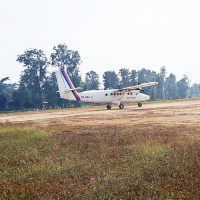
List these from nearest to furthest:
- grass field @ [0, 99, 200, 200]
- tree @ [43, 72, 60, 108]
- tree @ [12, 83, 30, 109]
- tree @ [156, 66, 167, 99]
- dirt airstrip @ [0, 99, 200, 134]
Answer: grass field @ [0, 99, 200, 200] < dirt airstrip @ [0, 99, 200, 134] < tree @ [12, 83, 30, 109] < tree @ [43, 72, 60, 108] < tree @ [156, 66, 167, 99]

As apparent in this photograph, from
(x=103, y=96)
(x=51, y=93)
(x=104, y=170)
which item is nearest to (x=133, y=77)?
(x=51, y=93)

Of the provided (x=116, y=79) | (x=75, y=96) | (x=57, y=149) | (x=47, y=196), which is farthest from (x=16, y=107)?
(x=47, y=196)

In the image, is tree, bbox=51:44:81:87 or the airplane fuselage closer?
the airplane fuselage

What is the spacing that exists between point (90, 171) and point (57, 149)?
3766 mm

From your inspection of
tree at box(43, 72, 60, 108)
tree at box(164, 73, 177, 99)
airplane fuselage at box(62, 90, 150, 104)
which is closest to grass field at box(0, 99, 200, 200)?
airplane fuselage at box(62, 90, 150, 104)

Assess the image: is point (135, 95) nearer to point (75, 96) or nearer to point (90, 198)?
point (75, 96)

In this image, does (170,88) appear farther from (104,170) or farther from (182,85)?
(104,170)

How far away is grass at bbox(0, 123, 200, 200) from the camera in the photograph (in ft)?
20.8

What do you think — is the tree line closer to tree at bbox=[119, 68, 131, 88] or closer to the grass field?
tree at bbox=[119, 68, 131, 88]

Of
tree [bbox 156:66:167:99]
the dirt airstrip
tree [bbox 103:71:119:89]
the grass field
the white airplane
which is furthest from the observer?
tree [bbox 156:66:167:99]

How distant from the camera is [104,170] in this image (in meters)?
8.07

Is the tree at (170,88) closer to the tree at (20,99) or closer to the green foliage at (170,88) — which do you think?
the green foliage at (170,88)

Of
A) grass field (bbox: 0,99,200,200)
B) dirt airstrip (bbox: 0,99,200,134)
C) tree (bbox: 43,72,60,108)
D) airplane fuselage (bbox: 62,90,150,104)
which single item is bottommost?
grass field (bbox: 0,99,200,200)

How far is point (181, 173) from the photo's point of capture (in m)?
7.26
